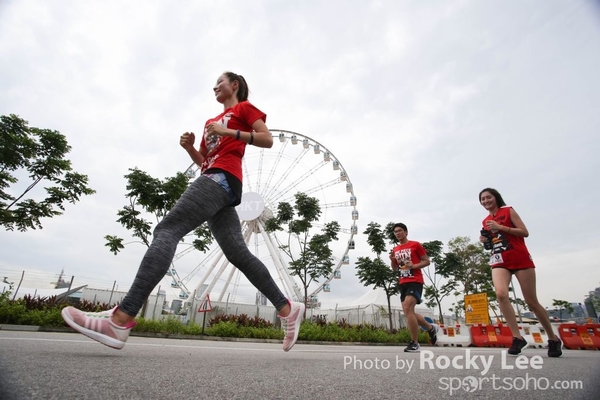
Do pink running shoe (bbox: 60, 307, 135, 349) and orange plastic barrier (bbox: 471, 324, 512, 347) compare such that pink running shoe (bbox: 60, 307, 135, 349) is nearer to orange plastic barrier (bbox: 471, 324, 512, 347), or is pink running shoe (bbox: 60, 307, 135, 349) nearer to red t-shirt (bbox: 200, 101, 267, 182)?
red t-shirt (bbox: 200, 101, 267, 182)

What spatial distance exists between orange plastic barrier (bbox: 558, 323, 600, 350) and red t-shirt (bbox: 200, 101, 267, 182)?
32.1 feet

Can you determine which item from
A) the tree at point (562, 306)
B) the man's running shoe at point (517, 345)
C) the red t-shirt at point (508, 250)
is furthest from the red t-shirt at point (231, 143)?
the tree at point (562, 306)

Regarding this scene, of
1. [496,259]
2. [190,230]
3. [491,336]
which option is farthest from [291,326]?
[491,336]

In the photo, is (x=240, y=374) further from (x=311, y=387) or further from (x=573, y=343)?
(x=573, y=343)

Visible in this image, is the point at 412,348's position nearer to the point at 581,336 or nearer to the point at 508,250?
→ the point at 508,250

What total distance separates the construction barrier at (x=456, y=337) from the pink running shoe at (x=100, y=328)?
12.1 meters

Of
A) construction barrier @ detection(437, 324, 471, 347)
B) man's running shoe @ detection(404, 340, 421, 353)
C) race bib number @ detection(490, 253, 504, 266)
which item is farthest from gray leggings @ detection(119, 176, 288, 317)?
construction barrier @ detection(437, 324, 471, 347)

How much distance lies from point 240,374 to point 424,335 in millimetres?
12926

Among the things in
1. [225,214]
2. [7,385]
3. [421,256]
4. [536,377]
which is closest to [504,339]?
[421,256]

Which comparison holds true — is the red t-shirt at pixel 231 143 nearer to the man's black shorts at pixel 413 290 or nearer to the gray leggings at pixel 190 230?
the gray leggings at pixel 190 230

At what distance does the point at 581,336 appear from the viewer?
787 cm

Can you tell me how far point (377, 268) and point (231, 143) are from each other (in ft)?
60.1

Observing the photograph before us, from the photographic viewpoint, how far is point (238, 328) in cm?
997

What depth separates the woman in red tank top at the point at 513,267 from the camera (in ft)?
10.5
